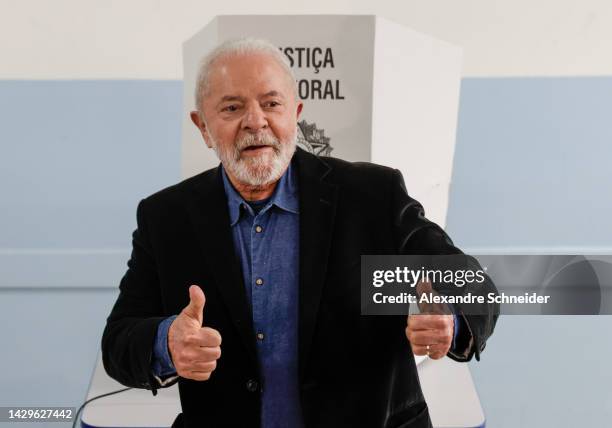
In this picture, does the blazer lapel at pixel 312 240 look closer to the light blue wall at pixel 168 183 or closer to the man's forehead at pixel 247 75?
the man's forehead at pixel 247 75

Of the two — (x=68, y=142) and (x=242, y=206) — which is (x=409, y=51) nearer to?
(x=242, y=206)

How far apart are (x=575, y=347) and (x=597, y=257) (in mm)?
242

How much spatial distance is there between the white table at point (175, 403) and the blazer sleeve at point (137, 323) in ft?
0.96

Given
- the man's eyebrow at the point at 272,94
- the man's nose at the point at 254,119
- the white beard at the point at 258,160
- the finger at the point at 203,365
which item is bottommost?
the finger at the point at 203,365

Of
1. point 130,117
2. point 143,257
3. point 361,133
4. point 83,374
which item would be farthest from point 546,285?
point 83,374

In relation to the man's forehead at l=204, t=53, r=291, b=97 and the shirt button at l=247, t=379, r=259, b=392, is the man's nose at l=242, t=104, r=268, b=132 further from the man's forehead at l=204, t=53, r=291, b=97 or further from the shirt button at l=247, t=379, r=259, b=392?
the shirt button at l=247, t=379, r=259, b=392

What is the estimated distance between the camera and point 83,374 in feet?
6.77

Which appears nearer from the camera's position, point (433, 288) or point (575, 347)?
point (433, 288)

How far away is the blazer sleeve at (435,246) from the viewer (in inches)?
36.0

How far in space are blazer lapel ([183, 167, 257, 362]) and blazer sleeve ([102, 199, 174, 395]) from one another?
0.08 metres

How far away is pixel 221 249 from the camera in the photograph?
40.0 inches

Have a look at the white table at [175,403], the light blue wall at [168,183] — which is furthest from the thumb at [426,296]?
the light blue wall at [168,183]

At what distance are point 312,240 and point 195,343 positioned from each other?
0.22 metres

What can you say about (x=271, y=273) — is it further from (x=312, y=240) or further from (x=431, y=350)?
(x=431, y=350)
